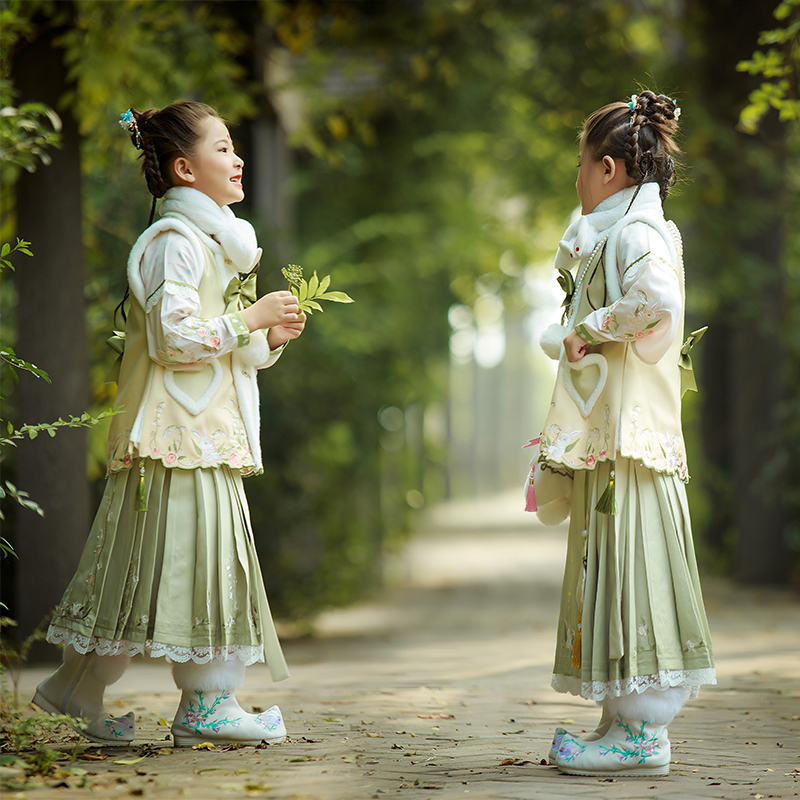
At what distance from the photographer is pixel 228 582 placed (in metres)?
2.89

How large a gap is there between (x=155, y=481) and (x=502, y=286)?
10.1m

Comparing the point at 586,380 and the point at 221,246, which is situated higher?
the point at 221,246

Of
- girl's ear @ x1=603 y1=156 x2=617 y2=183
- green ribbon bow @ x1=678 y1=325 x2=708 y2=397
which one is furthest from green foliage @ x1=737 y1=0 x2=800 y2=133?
green ribbon bow @ x1=678 y1=325 x2=708 y2=397

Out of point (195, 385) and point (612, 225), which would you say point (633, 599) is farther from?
point (195, 385)

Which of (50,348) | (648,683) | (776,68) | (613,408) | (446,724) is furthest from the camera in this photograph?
(50,348)

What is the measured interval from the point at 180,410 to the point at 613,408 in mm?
1251

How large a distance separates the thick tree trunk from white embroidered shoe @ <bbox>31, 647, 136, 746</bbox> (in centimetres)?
225

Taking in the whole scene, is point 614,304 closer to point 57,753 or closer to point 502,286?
point 57,753

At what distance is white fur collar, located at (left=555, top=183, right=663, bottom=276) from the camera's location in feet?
9.38

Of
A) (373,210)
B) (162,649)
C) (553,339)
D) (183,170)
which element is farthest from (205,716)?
(373,210)

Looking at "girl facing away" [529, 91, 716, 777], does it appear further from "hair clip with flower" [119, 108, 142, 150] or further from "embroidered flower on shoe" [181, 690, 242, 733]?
"hair clip with flower" [119, 108, 142, 150]

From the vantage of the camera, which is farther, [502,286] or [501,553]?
[501,553]

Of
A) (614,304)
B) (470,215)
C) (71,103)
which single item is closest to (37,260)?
(71,103)

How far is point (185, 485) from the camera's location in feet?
9.57
